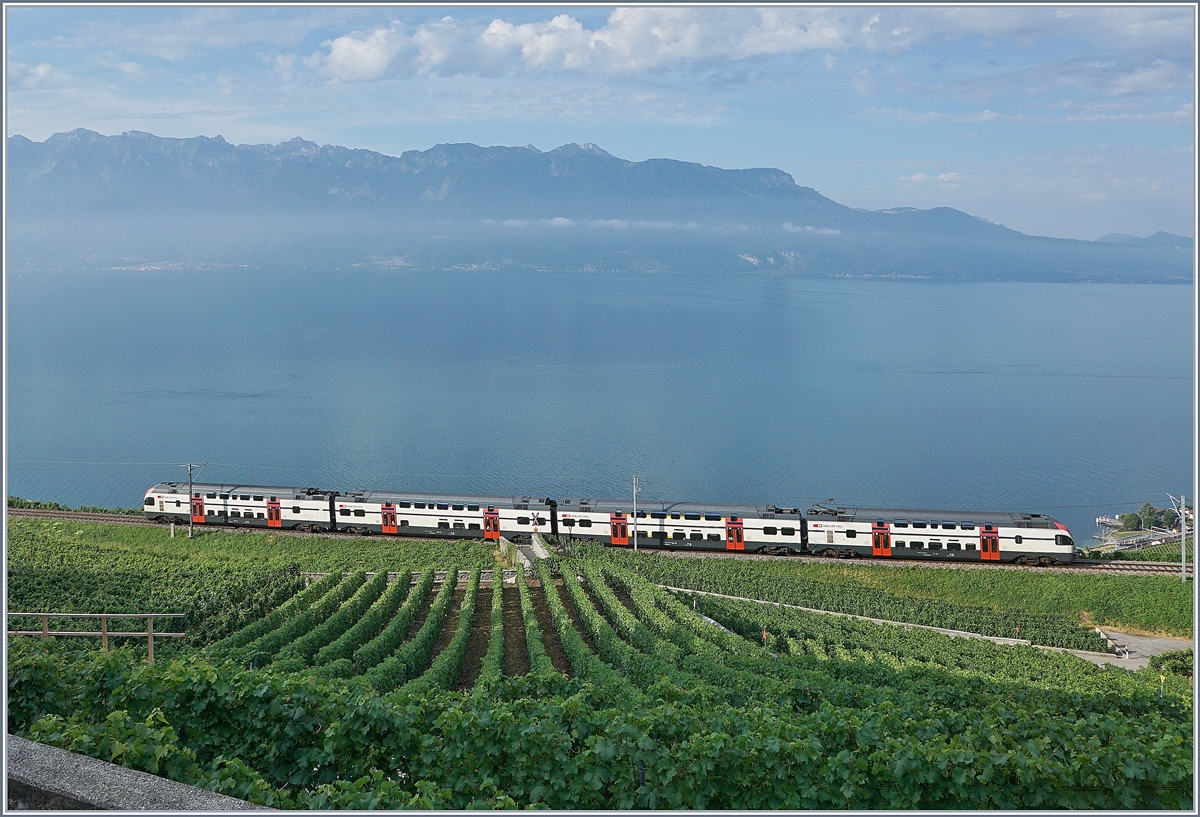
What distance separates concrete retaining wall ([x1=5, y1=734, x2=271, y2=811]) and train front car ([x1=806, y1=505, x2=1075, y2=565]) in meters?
31.6

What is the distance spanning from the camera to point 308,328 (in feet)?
484

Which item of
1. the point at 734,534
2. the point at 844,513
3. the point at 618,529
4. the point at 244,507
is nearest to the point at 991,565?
the point at 844,513

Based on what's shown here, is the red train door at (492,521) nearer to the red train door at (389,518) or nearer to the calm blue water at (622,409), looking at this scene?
the red train door at (389,518)

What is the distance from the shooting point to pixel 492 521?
39.0 m

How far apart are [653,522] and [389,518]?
12126mm

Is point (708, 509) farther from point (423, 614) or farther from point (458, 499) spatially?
point (423, 614)

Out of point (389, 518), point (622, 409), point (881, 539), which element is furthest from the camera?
point (622, 409)

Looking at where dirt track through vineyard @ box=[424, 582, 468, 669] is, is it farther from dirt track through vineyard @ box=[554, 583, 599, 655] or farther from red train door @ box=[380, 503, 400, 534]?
red train door @ box=[380, 503, 400, 534]

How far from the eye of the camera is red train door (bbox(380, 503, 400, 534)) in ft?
131

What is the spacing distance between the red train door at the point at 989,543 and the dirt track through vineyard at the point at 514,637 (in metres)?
18.5

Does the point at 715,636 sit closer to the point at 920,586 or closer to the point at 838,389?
the point at 920,586

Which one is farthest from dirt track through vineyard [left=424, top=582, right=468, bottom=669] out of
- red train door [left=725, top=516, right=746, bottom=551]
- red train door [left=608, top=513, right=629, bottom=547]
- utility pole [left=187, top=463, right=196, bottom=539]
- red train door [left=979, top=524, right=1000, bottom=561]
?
red train door [left=979, top=524, right=1000, bottom=561]

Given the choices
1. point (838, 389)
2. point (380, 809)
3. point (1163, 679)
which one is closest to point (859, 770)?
point (380, 809)

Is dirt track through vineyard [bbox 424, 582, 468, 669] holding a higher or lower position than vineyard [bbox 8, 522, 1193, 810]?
lower
